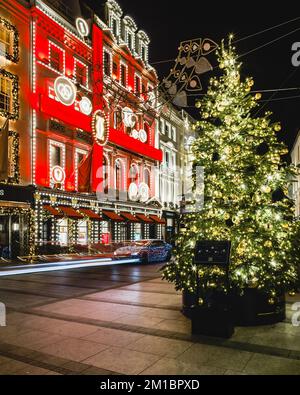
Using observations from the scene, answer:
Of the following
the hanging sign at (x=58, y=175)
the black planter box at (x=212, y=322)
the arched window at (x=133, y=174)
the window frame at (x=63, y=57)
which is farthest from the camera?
the arched window at (x=133, y=174)

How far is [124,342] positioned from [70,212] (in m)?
19.1

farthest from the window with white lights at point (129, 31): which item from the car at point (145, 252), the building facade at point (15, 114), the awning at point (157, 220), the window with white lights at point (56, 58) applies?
the car at point (145, 252)

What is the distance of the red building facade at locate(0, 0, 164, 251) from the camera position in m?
23.3

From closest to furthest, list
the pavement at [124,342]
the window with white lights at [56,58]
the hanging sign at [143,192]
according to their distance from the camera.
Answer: the pavement at [124,342]
the window with white lights at [56,58]
the hanging sign at [143,192]

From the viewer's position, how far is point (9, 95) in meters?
21.9

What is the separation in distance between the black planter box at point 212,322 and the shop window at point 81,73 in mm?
23952

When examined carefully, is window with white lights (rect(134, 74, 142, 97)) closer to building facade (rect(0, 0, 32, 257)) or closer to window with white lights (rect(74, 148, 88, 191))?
window with white lights (rect(74, 148, 88, 191))

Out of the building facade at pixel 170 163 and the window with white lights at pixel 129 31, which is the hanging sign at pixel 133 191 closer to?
the building facade at pixel 170 163

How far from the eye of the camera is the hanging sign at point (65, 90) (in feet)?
75.6

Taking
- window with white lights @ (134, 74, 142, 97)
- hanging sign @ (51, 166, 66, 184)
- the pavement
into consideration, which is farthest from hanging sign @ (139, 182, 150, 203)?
the pavement

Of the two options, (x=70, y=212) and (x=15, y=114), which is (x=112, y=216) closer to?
(x=70, y=212)

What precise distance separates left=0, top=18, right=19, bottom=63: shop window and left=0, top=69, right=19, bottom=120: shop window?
3.70 ft

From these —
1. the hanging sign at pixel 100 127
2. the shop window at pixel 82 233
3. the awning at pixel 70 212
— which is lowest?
the shop window at pixel 82 233
